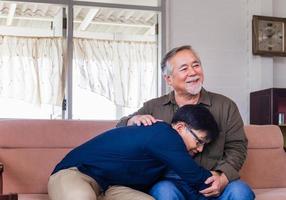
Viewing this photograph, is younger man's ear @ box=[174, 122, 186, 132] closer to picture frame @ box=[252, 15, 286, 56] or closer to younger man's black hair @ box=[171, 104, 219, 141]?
younger man's black hair @ box=[171, 104, 219, 141]

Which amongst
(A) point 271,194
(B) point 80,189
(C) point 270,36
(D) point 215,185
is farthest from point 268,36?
(B) point 80,189

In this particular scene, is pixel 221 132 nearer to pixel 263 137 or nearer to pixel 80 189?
pixel 263 137

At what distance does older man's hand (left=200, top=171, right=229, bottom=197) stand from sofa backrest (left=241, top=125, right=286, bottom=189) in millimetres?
711

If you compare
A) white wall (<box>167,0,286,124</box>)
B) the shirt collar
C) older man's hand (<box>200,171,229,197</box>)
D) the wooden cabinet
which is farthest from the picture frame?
older man's hand (<box>200,171,229,197</box>)

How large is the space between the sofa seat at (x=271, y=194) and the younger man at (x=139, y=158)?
545mm

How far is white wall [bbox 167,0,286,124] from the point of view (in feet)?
16.6

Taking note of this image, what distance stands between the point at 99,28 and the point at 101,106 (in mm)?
969

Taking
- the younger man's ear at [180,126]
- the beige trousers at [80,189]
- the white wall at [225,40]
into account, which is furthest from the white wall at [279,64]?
the beige trousers at [80,189]

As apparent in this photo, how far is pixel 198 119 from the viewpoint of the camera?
1904 mm

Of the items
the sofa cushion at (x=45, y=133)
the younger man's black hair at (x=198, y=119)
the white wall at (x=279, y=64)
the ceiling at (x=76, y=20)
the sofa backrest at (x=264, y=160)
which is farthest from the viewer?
the white wall at (x=279, y=64)

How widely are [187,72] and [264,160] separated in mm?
917

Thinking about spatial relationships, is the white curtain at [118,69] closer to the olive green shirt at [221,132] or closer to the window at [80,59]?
the window at [80,59]

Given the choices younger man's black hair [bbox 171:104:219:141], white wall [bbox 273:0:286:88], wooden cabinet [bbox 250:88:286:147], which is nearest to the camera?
younger man's black hair [bbox 171:104:219:141]

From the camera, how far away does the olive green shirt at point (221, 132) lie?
2188mm
